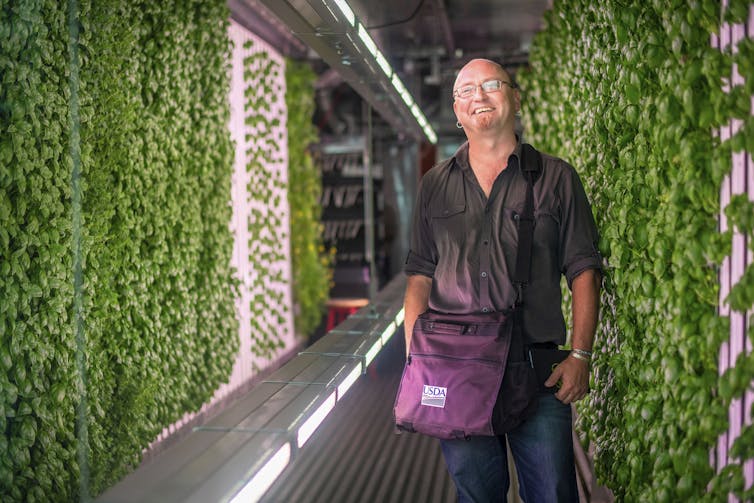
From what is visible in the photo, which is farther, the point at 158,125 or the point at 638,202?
the point at 158,125

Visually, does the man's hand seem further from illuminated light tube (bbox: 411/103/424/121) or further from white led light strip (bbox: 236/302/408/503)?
illuminated light tube (bbox: 411/103/424/121)

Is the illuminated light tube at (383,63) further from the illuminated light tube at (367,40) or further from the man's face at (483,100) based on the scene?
the man's face at (483,100)

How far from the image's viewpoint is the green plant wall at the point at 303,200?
761cm

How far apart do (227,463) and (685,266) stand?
1156 millimetres

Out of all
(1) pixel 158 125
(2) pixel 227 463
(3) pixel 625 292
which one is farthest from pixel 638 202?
(1) pixel 158 125

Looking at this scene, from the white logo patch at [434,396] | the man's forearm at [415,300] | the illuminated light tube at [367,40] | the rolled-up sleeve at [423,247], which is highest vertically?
the illuminated light tube at [367,40]

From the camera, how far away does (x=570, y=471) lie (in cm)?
215

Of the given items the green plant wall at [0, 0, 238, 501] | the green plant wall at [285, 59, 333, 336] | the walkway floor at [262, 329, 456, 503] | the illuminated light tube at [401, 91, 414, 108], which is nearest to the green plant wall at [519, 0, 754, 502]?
the walkway floor at [262, 329, 456, 503]

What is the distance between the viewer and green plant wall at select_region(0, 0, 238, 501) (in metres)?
2.78

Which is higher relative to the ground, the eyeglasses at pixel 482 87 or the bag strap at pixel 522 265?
the eyeglasses at pixel 482 87

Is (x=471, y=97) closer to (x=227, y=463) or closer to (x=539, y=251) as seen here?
(x=539, y=251)

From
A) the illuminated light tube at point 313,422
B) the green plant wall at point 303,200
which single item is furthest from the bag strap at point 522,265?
the green plant wall at point 303,200

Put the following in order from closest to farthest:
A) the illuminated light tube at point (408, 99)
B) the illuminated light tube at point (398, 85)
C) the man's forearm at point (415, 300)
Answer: the man's forearm at point (415, 300) → the illuminated light tube at point (398, 85) → the illuminated light tube at point (408, 99)

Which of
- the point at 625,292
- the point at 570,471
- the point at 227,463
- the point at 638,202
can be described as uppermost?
the point at 638,202
